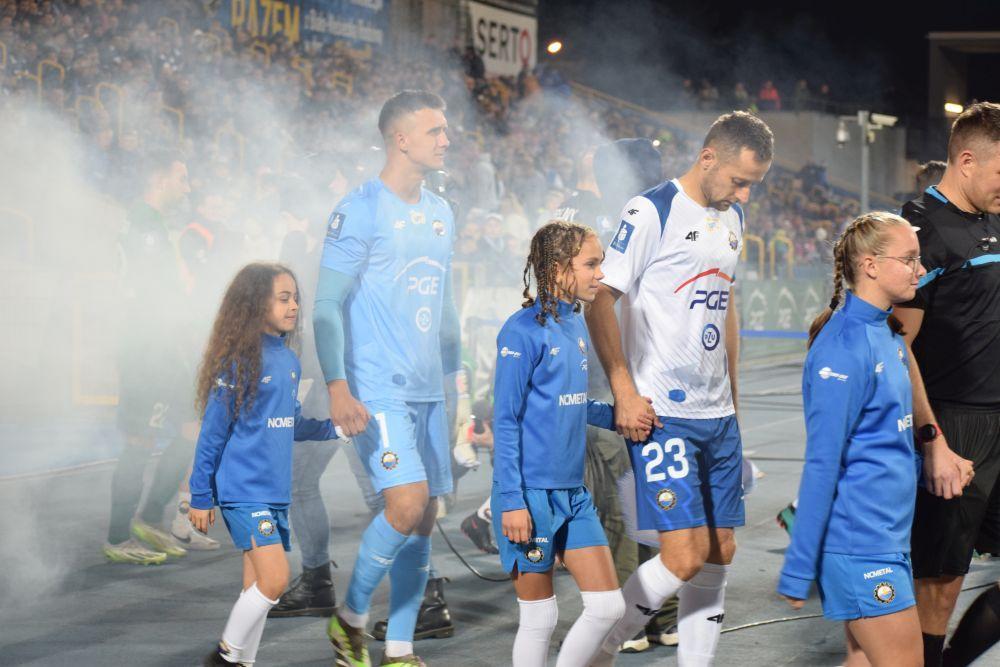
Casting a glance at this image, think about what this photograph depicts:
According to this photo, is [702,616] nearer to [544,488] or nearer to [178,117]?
[544,488]

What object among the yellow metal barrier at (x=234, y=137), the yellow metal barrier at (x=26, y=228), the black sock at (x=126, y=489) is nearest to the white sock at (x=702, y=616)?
the black sock at (x=126, y=489)

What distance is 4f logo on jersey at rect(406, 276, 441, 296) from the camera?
500cm

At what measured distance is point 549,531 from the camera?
418 cm

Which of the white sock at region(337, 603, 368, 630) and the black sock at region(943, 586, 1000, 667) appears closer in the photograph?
the black sock at region(943, 586, 1000, 667)

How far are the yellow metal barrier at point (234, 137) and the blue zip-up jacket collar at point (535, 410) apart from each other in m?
12.9

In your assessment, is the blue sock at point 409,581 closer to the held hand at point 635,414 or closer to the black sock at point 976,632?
the held hand at point 635,414

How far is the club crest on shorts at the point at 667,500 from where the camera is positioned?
435 cm

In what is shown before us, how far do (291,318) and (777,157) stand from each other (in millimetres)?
34100

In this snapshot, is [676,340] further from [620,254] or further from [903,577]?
[903,577]

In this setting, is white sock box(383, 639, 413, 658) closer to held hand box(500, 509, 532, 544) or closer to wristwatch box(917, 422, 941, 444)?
held hand box(500, 509, 532, 544)

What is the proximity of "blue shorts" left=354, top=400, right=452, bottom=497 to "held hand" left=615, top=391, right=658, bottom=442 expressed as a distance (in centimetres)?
89

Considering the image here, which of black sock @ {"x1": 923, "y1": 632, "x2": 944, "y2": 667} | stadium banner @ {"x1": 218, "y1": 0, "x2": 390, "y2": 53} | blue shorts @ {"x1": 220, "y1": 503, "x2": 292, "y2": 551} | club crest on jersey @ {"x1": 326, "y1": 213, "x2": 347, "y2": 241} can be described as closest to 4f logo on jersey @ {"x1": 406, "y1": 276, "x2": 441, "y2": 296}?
club crest on jersey @ {"x1": 326, "y1": 213, "x2": 347, "y2": 241}

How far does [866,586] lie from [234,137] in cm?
1447

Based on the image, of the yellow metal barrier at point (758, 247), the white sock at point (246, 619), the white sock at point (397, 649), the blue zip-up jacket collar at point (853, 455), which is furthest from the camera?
the yellow metal barrier at point (758, 247)
